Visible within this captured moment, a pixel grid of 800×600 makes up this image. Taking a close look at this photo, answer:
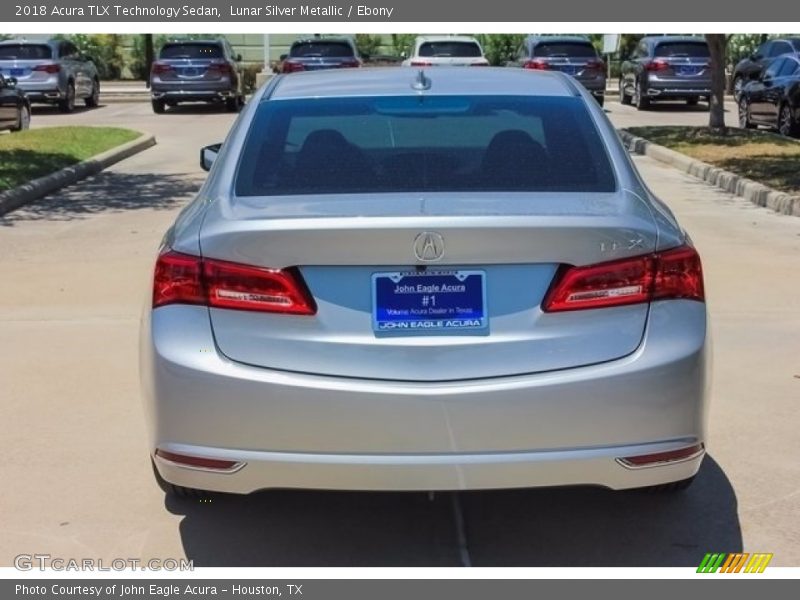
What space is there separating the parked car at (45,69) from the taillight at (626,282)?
2700 centimetres

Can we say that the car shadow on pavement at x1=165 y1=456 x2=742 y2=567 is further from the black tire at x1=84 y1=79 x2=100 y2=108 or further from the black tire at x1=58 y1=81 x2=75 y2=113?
the black tire at x1=84 y1=79 x2=100 y2=108

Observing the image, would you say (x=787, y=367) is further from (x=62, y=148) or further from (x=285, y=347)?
(x=62, y=148)

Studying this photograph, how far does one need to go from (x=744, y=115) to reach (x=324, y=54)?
36.8 feet

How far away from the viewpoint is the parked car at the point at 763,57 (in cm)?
2520

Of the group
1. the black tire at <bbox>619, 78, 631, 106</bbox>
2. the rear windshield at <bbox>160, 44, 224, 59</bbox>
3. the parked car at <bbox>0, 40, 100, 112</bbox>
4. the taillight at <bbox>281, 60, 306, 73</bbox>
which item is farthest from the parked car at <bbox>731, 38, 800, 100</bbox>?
the parked car at <bbox>0, 40, 100, 112</bbox>

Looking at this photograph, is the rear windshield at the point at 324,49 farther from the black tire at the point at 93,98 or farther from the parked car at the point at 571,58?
the black tire at the point at 93,98

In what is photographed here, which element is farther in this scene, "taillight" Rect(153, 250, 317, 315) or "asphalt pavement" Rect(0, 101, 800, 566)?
"asphalt pavement" Rect(0, 101, 800, 566)

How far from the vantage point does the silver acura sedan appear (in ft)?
12.7

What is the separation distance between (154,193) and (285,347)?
36.9 ft

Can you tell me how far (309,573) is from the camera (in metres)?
4.35

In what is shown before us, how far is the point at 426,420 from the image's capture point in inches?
152

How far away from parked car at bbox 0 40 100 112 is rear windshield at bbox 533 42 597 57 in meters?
10.8
